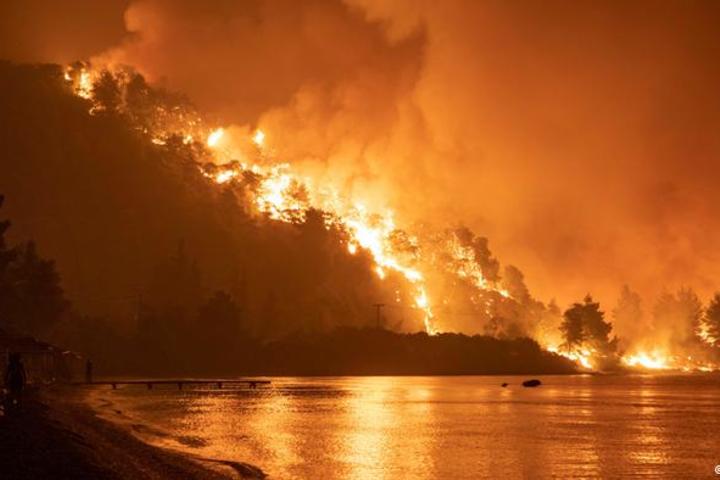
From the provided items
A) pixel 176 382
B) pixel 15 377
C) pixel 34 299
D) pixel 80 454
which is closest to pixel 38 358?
pixel 176 382

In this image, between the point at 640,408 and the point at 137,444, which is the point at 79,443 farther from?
the point at 640,408

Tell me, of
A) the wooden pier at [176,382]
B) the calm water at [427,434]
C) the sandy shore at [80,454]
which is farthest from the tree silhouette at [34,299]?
the sandy shore at [80,454]

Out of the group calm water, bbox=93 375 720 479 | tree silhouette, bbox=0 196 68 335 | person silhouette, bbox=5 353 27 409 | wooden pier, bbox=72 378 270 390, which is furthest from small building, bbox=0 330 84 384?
person silhouette, bbox=5 353 27 409

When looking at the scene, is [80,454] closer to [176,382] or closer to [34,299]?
[176,382]

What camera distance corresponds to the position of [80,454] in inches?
1672

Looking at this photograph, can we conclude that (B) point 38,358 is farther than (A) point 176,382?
No

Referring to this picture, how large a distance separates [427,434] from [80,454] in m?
38.1

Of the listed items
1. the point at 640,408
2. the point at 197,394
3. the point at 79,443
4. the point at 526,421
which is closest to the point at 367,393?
the point at 197,394

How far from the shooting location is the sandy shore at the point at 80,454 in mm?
36344

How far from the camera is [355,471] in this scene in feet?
172

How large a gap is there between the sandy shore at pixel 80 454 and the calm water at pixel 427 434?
3.51 meters

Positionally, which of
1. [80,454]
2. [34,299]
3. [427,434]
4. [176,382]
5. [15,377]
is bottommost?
[427,434]

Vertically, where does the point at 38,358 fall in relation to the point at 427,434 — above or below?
above

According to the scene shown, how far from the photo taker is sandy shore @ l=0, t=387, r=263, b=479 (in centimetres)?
3634
